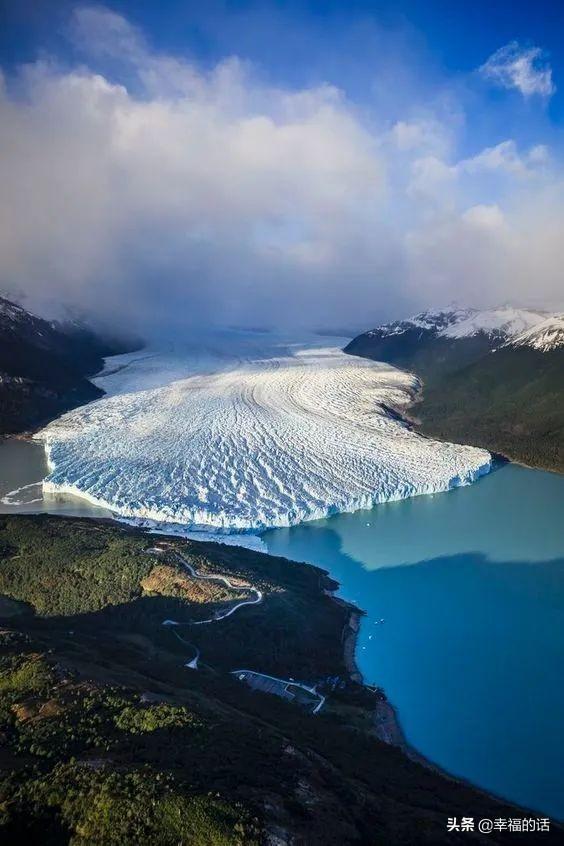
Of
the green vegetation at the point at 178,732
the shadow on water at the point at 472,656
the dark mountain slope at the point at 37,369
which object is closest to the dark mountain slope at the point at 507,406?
the shadow on water at the point at 472,656

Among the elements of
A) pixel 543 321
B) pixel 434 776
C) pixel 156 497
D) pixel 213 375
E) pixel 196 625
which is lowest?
pixel 434 776

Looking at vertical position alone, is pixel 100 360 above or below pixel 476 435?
above

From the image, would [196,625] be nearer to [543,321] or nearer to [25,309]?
[543,321]

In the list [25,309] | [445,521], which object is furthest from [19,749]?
[25,309]

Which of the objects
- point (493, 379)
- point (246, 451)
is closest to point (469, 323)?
point (493, 379)

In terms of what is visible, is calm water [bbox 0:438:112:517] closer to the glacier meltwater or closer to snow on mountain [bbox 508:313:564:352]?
the glacier meltwater

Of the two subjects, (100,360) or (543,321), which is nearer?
(543,321)
